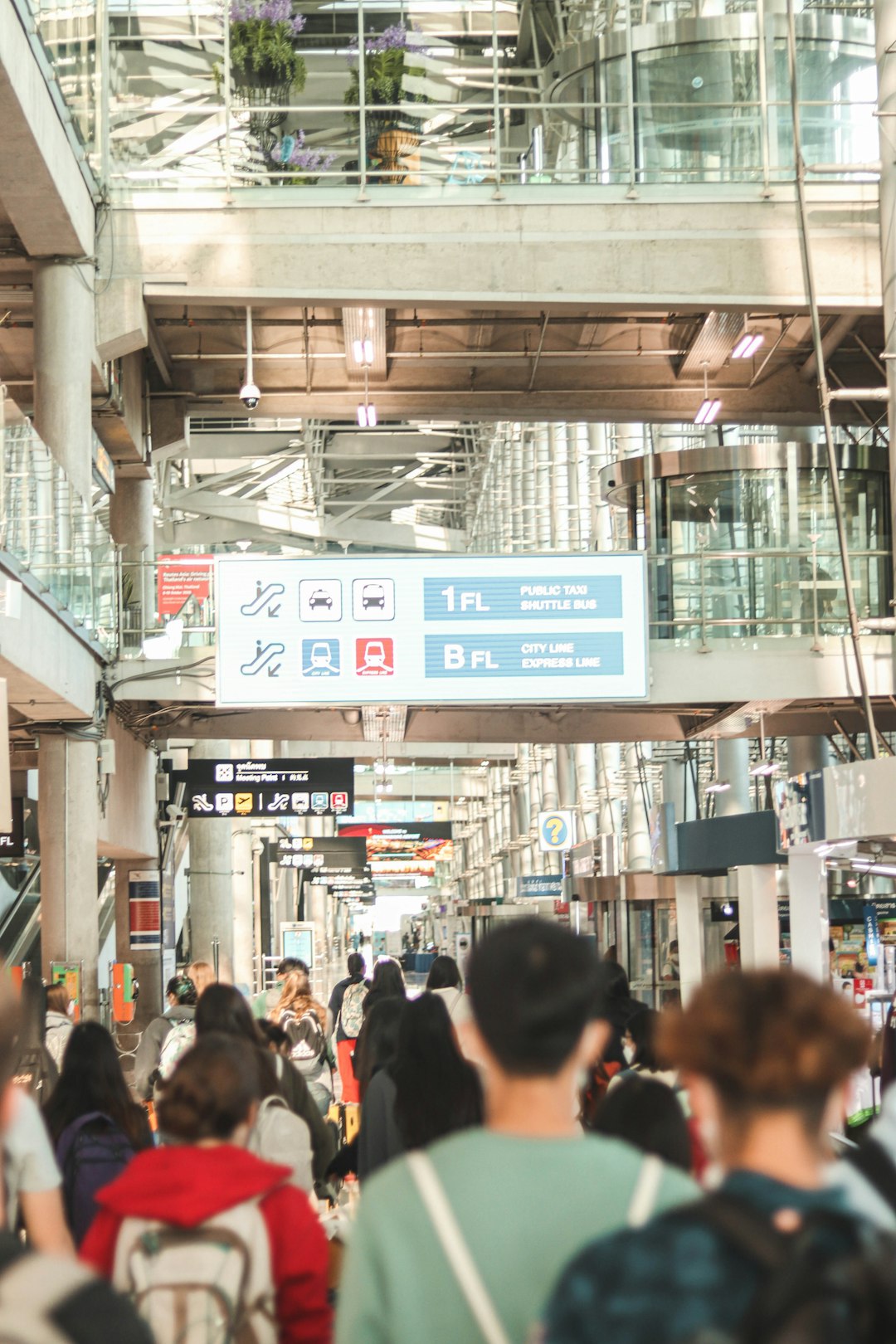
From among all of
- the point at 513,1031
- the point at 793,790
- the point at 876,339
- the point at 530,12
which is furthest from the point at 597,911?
the point at 513,1031

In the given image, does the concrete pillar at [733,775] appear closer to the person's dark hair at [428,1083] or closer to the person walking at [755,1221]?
the person's dark hair at [428,1083]

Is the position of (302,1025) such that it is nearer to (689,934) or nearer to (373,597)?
(689,934)

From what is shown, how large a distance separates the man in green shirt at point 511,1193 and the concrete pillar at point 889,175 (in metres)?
15.8

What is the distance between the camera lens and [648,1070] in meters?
6.96

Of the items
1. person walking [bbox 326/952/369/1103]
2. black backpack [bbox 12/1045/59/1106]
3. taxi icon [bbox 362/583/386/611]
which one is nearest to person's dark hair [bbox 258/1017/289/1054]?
black backpack [bbox 12/1045/59/1106]

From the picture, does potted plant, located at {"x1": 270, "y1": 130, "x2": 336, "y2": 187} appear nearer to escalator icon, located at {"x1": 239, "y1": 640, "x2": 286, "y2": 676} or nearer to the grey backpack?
escalator icon, located at {"x1": 239, "y1": 640, "x2": 286, "y2": 676}

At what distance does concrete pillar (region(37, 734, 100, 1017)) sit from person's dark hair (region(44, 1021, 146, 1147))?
11.9m

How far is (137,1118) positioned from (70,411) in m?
12.5

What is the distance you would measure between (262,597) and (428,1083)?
12.7m

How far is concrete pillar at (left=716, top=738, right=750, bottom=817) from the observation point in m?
A: 29.2

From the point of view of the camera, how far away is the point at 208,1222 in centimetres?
334

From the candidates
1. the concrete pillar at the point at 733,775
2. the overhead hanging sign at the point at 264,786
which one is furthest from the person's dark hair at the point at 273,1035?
the concrete pillar at the point at 733,775

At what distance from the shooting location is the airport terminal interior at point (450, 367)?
693 inches

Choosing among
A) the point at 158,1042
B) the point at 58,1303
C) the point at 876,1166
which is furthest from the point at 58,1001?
the point at 58,1303
